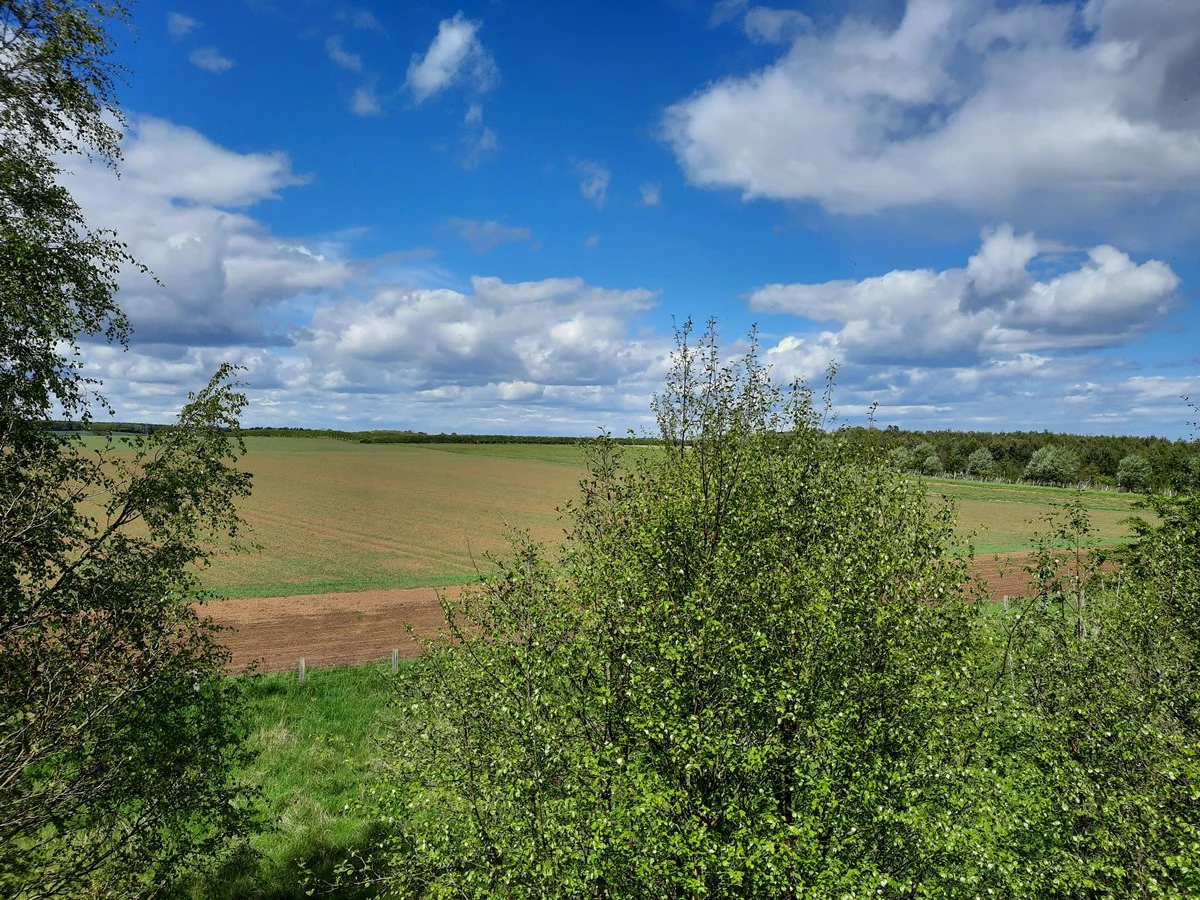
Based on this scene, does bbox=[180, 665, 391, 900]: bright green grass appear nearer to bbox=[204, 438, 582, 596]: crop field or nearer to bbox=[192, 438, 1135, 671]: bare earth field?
bbox=[192, 438, 1135, 671]: bare earth field

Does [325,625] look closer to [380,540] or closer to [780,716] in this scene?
[380,540]

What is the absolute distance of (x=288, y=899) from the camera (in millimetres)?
18406

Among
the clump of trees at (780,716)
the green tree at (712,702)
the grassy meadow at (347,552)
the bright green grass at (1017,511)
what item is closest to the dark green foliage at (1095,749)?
the clump of trees at (780,716)

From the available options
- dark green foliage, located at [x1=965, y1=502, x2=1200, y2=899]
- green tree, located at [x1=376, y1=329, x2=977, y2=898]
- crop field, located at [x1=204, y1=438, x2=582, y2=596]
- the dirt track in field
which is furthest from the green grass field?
dark green foliage, located at [x1=965, y1=502, x2=1200, y2=899]

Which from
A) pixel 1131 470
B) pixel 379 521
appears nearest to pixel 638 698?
pixel 379 521

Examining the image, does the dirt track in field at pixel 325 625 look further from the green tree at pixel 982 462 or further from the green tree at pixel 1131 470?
the green tree at pixel 982 462

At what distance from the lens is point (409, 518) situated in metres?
94.5

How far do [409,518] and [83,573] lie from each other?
82218 millimetres

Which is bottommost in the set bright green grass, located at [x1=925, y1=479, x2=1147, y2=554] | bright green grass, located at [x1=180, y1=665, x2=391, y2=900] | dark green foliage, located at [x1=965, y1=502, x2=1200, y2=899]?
bright green grass, located at [x1=180, y1=665, x2=391, y2=900]

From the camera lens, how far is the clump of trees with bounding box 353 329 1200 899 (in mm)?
12039

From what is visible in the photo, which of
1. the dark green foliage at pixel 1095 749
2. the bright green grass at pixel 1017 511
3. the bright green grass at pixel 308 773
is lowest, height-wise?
the bright green grass at pixel 308 773

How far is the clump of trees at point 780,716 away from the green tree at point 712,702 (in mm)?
83

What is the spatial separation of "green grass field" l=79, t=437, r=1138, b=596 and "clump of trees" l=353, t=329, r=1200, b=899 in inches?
115

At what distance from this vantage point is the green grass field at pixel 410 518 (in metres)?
59.6
